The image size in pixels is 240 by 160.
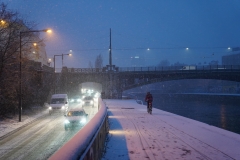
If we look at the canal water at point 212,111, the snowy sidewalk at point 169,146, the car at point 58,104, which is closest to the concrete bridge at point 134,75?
the canal water at point 212,111

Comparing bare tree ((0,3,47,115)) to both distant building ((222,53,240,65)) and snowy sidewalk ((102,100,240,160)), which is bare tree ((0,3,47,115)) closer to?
snowy sidewalk ((102,100,240,160))

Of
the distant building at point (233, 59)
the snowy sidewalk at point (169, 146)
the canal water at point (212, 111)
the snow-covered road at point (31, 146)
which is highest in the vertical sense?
the distant building at point (233, 59)

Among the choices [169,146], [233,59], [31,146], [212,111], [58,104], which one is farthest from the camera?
[233,59]

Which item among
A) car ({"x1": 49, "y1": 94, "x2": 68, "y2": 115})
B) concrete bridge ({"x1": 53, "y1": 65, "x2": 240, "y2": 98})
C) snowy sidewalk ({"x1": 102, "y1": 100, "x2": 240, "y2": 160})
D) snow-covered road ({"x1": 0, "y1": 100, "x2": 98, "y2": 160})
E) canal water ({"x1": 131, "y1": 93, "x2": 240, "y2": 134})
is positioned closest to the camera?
snowy sidewalk ({"x1": 102, "y1": 100, "x2": 240, "y2": 160})

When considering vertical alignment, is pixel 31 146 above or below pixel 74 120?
below

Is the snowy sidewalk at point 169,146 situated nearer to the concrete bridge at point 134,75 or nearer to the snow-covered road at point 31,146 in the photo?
the snow-covered road at point 31,146

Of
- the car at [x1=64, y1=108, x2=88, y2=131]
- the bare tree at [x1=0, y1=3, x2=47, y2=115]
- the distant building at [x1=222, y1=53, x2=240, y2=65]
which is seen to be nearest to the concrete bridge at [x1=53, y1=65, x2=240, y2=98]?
the bare tree at [x1=0, y1=3, x2=47, y2=115]

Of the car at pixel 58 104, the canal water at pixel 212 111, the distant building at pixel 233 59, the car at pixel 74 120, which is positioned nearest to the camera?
the car at pixel 74 120

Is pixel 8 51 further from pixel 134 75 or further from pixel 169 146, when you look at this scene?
pixel 134 75

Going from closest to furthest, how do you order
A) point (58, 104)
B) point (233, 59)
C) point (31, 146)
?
point (31, 146) < point (58, 104) < point (233, 59)

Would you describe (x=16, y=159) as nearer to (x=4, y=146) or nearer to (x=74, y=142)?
(x=4, y=146)

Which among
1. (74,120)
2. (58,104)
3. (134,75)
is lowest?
(74,120)

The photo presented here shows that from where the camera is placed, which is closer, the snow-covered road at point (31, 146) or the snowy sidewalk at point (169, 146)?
the snowy sidewalk at point (169, 146)

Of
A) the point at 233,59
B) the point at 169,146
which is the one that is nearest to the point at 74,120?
Result: the point at 169,146
